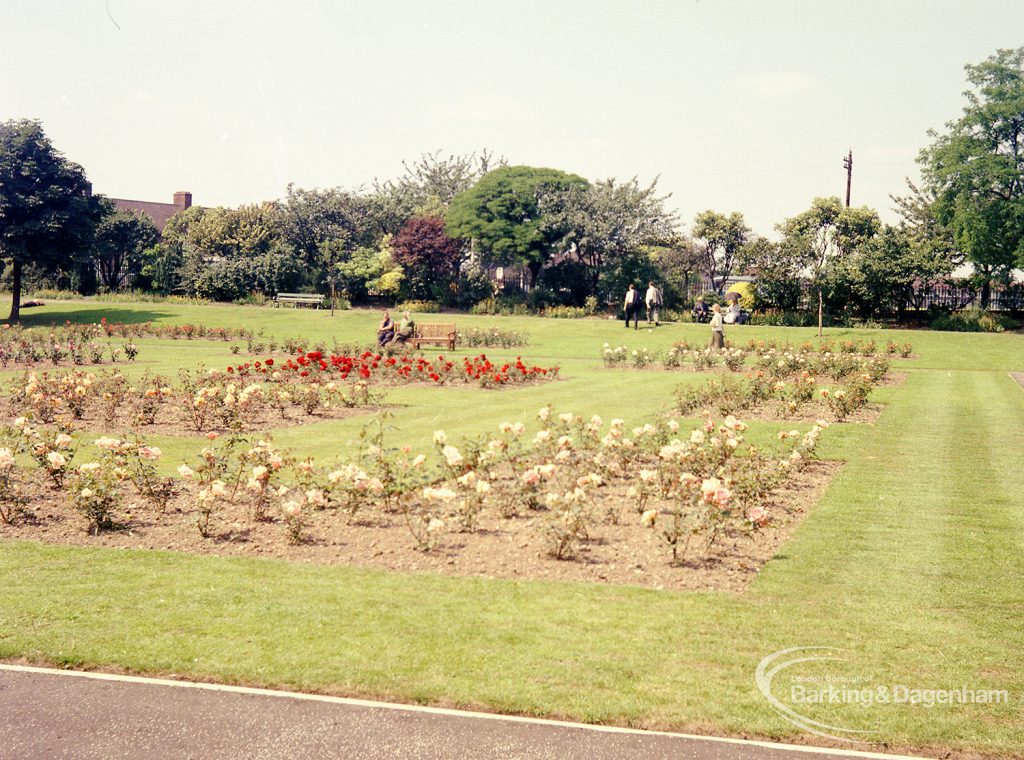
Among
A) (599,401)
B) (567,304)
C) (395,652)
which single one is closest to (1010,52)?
(567,304)

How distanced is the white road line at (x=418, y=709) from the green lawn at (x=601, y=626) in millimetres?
93

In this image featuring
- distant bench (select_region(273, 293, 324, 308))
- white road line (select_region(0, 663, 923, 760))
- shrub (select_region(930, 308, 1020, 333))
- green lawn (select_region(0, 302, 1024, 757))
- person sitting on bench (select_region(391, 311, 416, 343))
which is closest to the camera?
white road line (select_region(0, 663, 923, 760))

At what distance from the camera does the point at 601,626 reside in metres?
5.81

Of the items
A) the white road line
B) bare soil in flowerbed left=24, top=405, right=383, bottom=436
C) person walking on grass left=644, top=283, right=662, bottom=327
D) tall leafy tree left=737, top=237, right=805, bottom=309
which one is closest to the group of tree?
tall leafy tree left=737, top=237, right=805, bottom=309

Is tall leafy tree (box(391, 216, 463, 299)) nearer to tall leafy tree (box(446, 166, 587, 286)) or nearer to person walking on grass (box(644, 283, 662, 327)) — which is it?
tall leafy tree (box(446, 166, 587, 286))

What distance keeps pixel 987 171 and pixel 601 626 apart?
4067 cm

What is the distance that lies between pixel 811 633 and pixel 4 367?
2178 cm

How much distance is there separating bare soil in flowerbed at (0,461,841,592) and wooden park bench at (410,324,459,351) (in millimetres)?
20005

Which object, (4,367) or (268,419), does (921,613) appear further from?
(4,367)

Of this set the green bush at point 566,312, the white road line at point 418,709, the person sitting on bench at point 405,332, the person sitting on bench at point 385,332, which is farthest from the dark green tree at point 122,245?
the white road line at point 418,709

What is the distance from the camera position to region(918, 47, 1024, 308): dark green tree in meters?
39.2

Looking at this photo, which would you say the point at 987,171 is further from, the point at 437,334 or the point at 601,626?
the point at 601,626

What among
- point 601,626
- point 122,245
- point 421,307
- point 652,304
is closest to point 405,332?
point 652,304

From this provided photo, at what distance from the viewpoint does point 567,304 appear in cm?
4841
